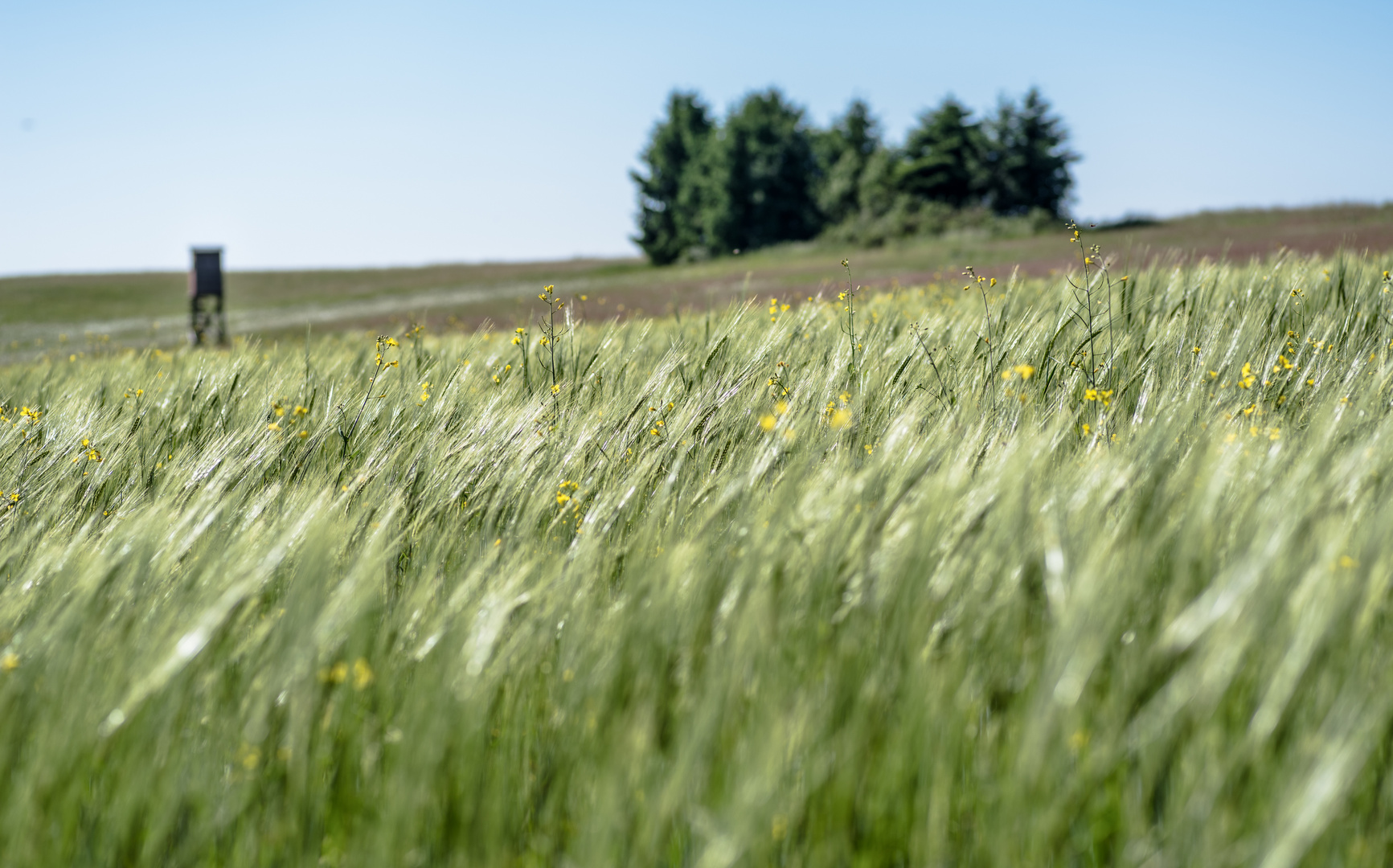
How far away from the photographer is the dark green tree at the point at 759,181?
4941 cm

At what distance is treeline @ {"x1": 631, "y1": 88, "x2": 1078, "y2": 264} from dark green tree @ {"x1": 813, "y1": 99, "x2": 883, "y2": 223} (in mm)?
74

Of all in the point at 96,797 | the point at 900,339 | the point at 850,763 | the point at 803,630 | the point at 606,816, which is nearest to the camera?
the point at 606,816

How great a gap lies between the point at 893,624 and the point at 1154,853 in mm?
396

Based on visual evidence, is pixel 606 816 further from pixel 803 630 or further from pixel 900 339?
pixel 900 339

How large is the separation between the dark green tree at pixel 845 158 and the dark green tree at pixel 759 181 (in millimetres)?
1588

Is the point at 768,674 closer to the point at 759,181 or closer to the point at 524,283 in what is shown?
the point at 524,283

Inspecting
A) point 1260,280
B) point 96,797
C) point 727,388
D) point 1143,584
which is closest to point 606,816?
point 96,797

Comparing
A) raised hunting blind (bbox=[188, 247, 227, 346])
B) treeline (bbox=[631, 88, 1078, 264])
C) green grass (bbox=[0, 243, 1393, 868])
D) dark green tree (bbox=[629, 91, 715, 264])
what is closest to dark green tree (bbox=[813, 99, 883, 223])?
treeline (bbox=[631, 88, 1078, 264])

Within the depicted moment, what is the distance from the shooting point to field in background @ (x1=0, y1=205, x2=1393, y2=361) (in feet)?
56.5

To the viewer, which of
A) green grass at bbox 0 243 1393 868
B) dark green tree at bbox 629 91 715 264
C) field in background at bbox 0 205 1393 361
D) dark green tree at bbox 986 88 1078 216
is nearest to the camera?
green grass at bbox 0 243 1393 868

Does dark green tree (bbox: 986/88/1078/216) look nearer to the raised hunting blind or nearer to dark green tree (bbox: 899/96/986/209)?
dark green tree (bbox: 899/96/986/209)

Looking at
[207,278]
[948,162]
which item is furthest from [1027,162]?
[207,278]

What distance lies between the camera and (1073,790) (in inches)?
39.3

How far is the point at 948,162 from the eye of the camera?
45469mm
